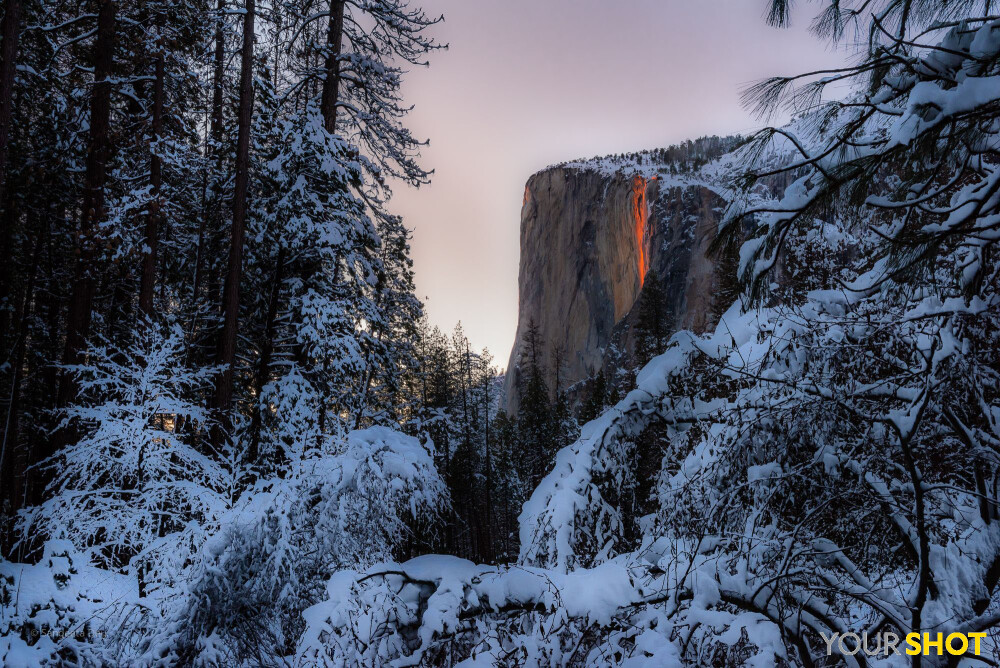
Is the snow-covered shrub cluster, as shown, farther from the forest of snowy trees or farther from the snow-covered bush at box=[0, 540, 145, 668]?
the snow-covered bush at box=[0, 540, 145, 668]

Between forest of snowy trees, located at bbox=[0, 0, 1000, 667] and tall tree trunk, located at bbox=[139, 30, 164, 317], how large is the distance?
0.06 m

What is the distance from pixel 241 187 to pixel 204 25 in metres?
3.26

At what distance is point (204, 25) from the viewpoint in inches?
359

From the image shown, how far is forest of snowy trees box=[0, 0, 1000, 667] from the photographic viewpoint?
2.29 metres

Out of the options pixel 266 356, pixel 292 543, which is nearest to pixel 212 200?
pixel 266 356

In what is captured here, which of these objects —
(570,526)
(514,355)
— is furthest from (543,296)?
(570,526)

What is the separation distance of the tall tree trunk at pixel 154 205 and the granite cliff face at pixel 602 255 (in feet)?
170

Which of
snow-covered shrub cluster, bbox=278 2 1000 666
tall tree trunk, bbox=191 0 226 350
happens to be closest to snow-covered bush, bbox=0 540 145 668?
snow-covered shrub cluster, bbox=278 2 1000 666

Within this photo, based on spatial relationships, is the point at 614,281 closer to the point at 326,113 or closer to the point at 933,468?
the point at 326,113

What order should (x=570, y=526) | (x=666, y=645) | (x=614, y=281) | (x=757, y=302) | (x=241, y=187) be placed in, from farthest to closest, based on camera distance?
(x=614, y=281) < (x=241, y=187) < (x=570, y=526) < (x=757, y=302) < (x=666, y=645)

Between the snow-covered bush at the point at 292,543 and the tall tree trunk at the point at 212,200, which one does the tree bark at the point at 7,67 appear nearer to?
the tall tree trunk at the point at 212,200

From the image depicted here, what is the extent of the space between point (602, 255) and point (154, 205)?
71.8 m

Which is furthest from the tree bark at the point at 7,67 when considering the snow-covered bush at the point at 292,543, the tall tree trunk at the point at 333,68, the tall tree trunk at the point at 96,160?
the snow-covered bush at the point at 292,543

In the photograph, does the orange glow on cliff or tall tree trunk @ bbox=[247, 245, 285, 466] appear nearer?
tall tree trunk @ bbox=[247, 245, 285, 466]
